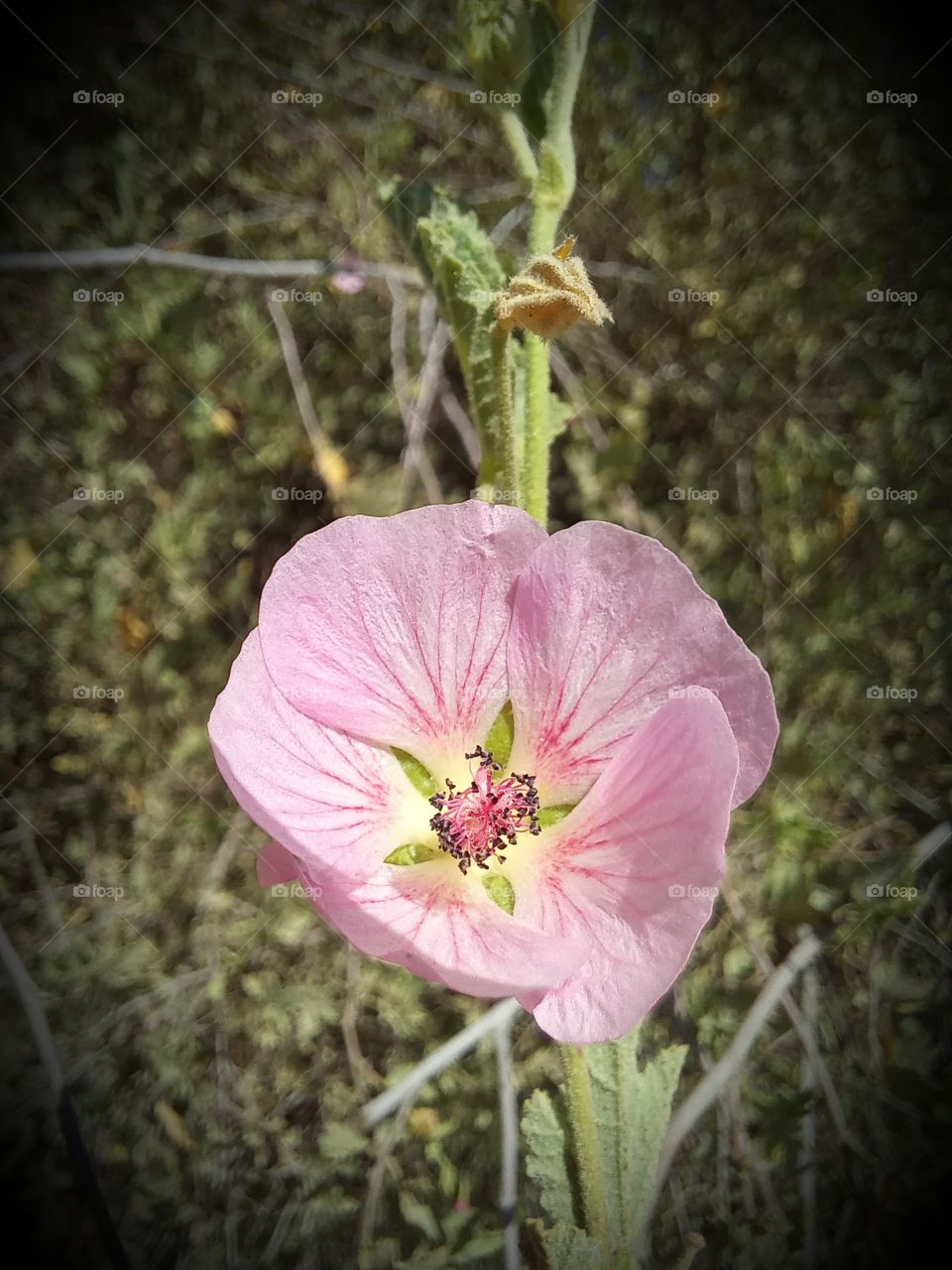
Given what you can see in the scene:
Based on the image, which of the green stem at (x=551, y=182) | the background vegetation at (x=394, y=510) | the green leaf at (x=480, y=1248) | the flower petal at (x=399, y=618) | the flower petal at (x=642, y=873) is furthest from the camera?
the background vegetation at (x=394, y=510)

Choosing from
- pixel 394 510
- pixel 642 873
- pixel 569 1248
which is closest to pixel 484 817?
pixel 642 873

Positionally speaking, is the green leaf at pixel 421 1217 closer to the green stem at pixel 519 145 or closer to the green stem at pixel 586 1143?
the green stem at pixel 586 1143

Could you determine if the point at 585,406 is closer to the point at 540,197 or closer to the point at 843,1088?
the point at 540,197

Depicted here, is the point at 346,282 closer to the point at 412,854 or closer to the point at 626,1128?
the point at 412,854

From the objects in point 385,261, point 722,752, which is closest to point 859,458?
point 385,261

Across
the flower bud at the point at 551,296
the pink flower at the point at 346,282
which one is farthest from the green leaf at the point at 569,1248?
the pink flower at the point at 346,282

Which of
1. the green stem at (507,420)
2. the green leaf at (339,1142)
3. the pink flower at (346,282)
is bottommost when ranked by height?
the green leaf at (339,1142)
